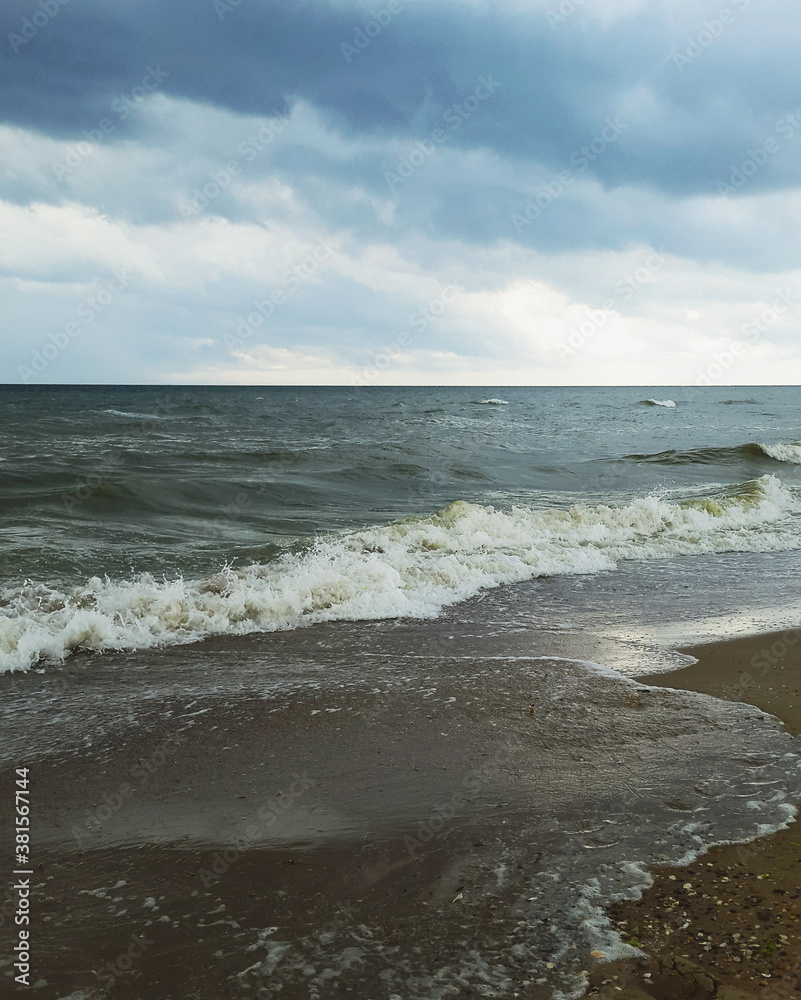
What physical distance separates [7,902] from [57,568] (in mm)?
6989

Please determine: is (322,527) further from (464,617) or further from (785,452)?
(785,452)

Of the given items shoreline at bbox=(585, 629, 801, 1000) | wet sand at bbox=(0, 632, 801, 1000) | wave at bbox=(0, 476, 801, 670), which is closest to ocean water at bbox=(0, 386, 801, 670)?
wave at bbox=(0, 476, 801, 670)

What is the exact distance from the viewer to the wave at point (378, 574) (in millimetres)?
7035

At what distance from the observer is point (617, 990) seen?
2518 mm

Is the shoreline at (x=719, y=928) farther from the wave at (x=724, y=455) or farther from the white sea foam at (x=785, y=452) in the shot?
the white sea foam at (x=785, y=452)

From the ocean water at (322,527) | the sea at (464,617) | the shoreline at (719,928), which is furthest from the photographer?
the ocean water at (322,527)

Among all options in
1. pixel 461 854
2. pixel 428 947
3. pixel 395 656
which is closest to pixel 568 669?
pixel 395 656

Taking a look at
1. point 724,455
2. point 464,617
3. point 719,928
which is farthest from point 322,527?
point 724,455

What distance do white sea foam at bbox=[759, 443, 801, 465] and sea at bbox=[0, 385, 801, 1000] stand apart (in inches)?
324

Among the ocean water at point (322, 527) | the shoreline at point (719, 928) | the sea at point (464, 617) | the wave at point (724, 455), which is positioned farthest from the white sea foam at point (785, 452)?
the shoreline at point (719, 928)

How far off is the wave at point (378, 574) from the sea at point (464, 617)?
0.12ft

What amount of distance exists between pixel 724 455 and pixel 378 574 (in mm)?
23086

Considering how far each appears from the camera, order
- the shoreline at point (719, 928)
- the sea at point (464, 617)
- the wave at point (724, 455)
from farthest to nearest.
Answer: the wave at point (724, 455) → the sea at point (464, 617) → the shoreline at point (719, 928)

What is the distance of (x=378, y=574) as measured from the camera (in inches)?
341
